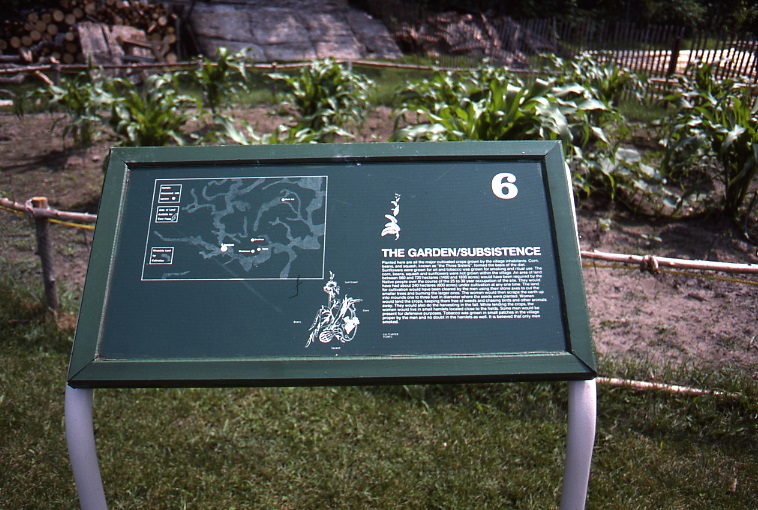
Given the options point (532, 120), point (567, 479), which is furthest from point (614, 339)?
point (567, 479)

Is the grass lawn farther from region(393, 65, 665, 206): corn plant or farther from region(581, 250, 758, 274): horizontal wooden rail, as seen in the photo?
region(393, 65, 665, 206): corn plant

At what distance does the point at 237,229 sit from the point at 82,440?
691 millimetres

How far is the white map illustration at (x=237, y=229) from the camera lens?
1957 mm

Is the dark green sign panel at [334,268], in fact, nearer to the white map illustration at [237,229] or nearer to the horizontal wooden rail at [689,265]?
the white map illustration at [237,229]

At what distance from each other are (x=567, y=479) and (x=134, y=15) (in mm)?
9796

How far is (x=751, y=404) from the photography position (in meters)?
2.98

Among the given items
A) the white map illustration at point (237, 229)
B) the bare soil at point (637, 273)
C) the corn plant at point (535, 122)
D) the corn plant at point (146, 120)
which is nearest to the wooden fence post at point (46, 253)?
the bare soil at point (637, 273)

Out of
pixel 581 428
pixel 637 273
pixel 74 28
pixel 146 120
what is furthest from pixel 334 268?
pixel 74 28

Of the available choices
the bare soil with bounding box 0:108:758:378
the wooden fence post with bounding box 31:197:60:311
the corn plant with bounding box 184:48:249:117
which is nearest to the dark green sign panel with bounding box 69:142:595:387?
the bare soil with bounding box 0:108:758:378

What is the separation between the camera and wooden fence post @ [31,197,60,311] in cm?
342

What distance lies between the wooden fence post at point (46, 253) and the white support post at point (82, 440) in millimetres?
1834

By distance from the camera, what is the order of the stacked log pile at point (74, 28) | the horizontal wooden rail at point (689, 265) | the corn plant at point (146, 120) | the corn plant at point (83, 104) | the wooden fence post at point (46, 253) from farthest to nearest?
the stacked log pile at point (74, 28) → the corn plant at point (83, 104) → the corn plant at point (146, 120) → the wooden fence post at point (46, 253) → the horizontal wooden rail at point (689, 265)

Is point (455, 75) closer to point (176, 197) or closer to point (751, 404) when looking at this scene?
point (751, 404)

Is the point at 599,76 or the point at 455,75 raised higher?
the point at 599,76
